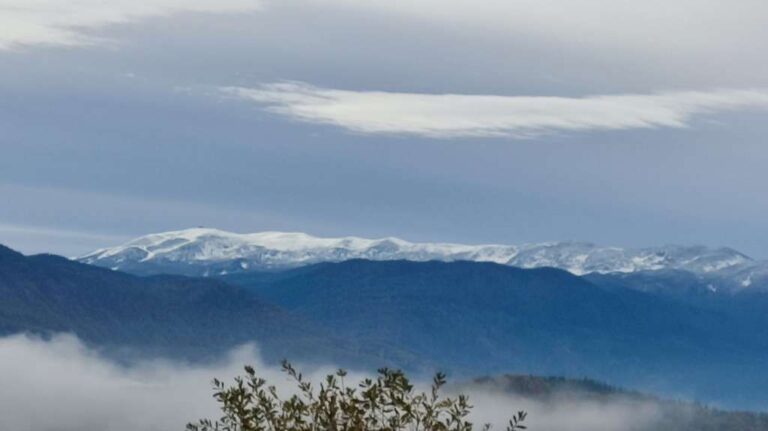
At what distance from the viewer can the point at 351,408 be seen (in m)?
50.7

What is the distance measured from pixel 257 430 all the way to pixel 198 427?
31.6 ft

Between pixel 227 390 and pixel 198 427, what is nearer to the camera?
pixel 227 390

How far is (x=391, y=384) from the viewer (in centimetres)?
5131

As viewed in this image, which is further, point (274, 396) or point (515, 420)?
point (274, 396)

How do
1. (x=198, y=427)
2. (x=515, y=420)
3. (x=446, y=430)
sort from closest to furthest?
(x=515, y=420), (x=446, y=430), (x=198, y=427)

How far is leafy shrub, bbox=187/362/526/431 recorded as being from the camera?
50250 mm

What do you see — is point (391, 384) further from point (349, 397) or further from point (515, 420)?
point (515, 420)

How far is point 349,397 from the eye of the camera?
51656mm

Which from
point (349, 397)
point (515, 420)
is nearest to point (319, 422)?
point (349, 397)

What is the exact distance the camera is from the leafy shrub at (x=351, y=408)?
5025 centimetres

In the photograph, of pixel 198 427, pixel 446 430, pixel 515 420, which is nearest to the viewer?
pixel 515 420

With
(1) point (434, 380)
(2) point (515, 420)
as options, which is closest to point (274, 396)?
(1) point (434, 380)

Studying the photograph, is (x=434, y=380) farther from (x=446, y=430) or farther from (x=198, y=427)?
(x=198, y=427)

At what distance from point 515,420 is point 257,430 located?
9707 millimetres
